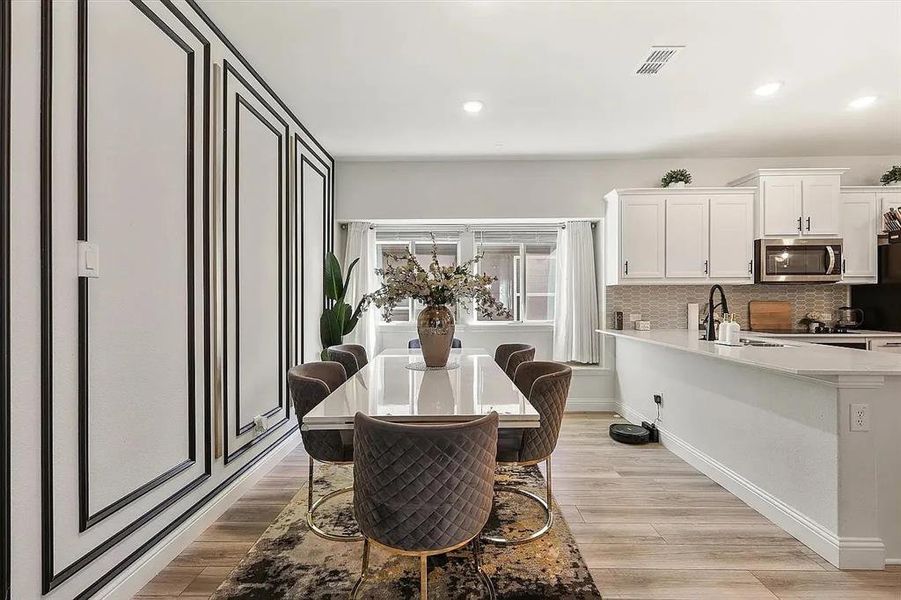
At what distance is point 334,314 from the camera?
434 cm

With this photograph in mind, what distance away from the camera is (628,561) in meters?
2.27

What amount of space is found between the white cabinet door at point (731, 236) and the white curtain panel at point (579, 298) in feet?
3.99

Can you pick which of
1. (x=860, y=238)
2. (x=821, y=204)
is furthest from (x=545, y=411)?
(x=860, y=238)

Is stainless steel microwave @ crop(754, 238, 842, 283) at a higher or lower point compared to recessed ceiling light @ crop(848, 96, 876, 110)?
lower

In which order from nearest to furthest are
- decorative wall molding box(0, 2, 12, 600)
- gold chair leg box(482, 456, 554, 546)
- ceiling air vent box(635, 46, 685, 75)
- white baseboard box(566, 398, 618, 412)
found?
decorative wall molding box(0, 2, 12, 600) < gold chair leg box(482, 456, 554, 546) < ceiling air vent box(635, 46, 685, 75) < white baseboard box(566, 398, 618, 412)

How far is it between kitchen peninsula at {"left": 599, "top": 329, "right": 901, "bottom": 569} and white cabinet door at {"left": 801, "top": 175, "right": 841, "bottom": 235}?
6.99 feet

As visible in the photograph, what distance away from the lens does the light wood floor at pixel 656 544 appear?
2061mm

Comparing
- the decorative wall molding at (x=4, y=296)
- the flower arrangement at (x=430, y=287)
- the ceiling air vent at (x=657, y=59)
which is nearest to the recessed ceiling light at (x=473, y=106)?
the ceiling air vent at (x=657, y=59)

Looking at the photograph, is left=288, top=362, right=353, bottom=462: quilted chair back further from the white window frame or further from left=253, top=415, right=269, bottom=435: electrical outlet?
the white window frame

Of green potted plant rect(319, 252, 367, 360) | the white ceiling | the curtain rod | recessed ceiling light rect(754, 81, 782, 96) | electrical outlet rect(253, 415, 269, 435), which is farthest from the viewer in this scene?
the curtain rod

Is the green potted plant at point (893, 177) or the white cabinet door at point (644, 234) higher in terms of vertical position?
the green potted plant at point (893, 177)

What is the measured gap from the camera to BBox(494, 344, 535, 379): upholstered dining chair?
3270 mm

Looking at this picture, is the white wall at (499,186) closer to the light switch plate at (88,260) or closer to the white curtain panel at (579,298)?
the white curtain panel at (579,298)

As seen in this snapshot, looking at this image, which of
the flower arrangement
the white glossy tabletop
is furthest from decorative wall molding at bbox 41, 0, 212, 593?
the flower arrangement
